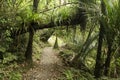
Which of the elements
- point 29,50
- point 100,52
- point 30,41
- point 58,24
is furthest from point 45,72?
point 100,52

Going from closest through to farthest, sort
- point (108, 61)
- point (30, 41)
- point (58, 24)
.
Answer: point (108, 61)
point (30, 41)
point (58, 24)

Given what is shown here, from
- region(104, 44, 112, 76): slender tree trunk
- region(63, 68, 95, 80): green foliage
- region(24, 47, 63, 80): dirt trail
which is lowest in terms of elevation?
region(63, 68, 95, 80): green foliage

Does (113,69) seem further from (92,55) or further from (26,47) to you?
(26,47)

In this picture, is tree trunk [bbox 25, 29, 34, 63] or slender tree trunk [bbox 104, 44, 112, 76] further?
tree trunk [bbox 25, 29, 34, 63]

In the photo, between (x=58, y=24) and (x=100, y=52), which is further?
(x=58, y=24)

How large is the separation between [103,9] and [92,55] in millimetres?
3433

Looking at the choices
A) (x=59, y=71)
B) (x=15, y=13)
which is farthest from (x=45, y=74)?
(x=15, y=13)

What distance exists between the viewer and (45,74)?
7.77 meters

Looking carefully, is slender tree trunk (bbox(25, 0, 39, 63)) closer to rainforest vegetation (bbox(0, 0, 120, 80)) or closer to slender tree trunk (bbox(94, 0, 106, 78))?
rainforest vegetation (bbox(0, 0, 120, 80))

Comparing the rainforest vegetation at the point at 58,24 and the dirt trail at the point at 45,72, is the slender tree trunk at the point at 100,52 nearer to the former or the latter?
the rainforest vegetation at the point at 58,24

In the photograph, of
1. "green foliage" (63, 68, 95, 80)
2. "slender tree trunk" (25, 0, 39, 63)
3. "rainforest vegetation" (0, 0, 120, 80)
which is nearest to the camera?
"rainforest vegetation" (0, 0, 120, 80)

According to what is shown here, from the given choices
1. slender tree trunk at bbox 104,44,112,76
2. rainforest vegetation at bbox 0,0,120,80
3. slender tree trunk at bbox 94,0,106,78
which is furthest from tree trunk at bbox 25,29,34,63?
slender tree trunk at bbox 104,44,112,76

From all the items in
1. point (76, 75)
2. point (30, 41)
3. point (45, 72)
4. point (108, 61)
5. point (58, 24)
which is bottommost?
point (76, 75)

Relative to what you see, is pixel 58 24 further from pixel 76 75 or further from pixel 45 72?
pixel 76 75
